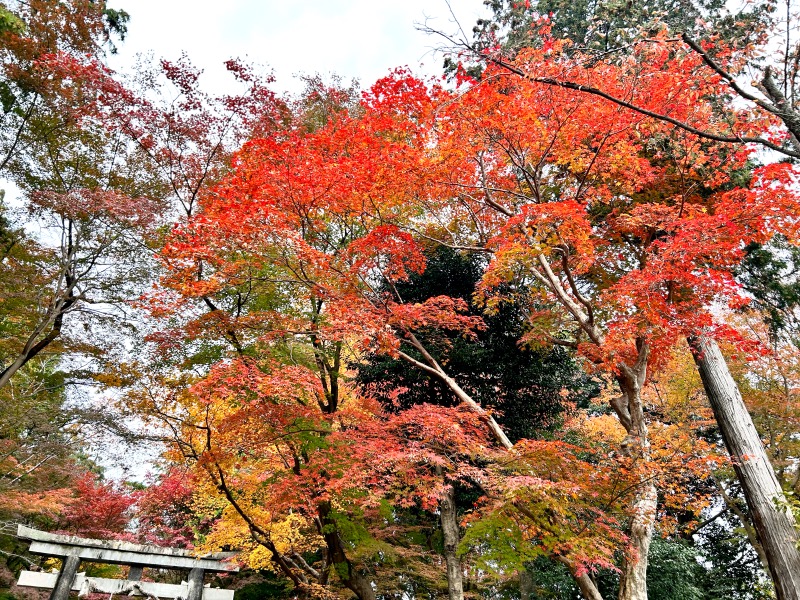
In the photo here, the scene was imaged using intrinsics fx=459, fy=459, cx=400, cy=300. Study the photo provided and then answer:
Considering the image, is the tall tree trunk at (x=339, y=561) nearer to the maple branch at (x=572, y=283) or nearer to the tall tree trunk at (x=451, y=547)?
the tall tree trunk at (x=451, y=547)

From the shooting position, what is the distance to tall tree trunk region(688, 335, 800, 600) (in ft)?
19.7

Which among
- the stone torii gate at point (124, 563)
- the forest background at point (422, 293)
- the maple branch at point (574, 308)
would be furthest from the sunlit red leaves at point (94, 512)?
the maple branch at point (574, 308)

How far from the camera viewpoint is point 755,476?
6523mm

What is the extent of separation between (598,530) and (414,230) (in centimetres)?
536

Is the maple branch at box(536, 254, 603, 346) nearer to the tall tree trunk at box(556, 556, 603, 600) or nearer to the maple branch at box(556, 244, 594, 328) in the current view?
the maple branch at box(556, 244, 594, 328)

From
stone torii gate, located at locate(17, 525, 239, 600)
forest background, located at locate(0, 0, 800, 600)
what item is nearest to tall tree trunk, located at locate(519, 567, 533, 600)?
forest background, located at locate(0, 0, 800, 600)

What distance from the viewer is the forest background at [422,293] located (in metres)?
5.79

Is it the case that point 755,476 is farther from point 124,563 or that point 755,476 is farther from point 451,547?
point 124,563

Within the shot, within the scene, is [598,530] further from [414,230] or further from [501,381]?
[414,230]

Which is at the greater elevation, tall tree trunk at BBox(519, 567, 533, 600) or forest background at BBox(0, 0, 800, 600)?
forest background at BBox(0, 0, 800, 600)

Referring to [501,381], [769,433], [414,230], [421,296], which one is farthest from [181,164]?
[769,433]

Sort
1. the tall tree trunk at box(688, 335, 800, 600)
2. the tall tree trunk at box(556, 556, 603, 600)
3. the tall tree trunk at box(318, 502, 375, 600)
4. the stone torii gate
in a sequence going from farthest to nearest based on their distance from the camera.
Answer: the stone torii gate, the tall tree trunk at box(318, 502, 375, 600), the tall tree trunk at box(688, 335, 800, 600), the tall tree trunk at box(556, 556, 603, 600)

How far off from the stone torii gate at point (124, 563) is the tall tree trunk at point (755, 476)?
9137 millimetres

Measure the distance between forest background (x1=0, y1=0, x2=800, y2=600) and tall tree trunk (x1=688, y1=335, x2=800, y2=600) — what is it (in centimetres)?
4
